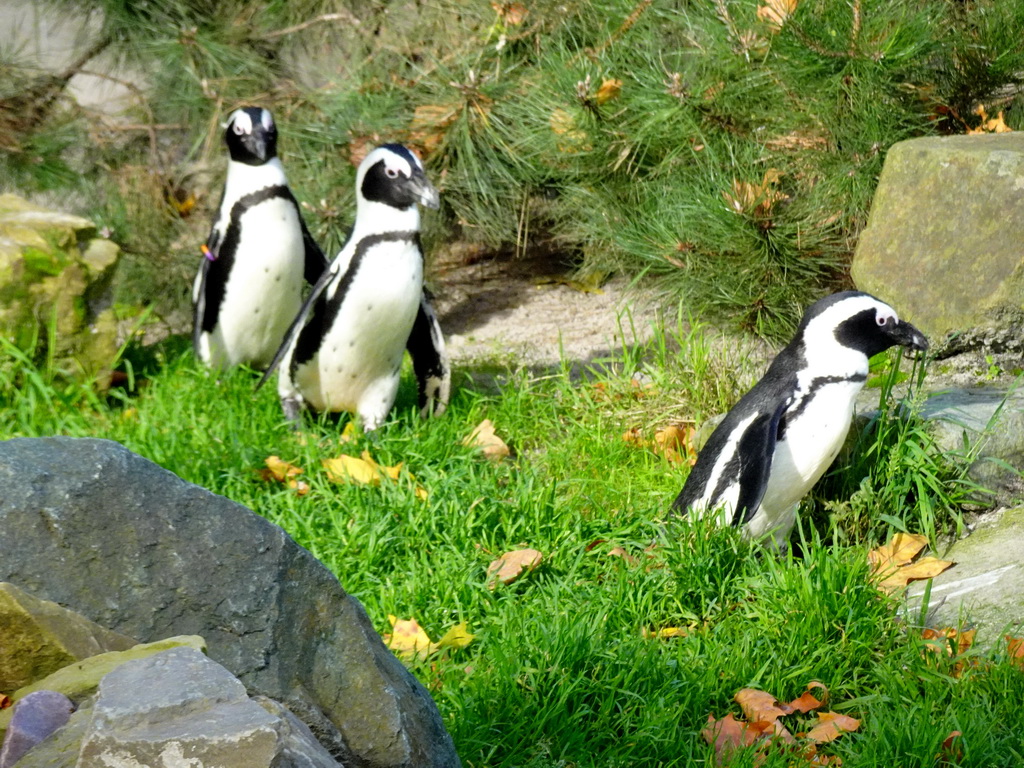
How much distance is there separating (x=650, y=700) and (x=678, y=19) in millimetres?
3207

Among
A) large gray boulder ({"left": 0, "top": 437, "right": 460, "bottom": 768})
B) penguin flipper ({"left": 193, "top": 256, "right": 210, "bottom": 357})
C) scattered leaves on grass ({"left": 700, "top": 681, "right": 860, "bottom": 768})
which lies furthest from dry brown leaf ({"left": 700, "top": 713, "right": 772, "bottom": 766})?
penguin flipper ({"left": 193, "top": 256, "right": 210, "bottom": 357})

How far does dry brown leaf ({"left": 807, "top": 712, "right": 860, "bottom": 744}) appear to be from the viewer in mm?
2676

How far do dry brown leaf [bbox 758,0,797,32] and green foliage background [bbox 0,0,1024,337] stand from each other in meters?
0.02

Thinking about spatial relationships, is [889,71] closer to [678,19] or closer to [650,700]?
[678,19]

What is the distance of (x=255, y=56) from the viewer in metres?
6.51

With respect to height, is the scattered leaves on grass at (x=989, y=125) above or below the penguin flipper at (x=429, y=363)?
above

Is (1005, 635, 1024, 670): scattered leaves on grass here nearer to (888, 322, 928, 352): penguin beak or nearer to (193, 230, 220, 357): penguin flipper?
Result: (888, 322, 928, 352): penguin beak

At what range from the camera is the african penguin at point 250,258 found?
16.9ft

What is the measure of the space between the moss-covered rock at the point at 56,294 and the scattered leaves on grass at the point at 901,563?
11.0 ft

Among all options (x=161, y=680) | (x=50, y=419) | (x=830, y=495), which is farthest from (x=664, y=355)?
(x=161, y=680)

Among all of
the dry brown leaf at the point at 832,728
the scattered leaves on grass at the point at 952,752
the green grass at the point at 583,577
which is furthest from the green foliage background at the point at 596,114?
the scattered leaves on grass at the point at 952,752

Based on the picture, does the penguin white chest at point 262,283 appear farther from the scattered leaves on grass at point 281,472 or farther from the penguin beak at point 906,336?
the penguin beak at point 906,336

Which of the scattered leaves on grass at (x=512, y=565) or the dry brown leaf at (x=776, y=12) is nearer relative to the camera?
the scattered leaves on grass at (x=512, y=565)

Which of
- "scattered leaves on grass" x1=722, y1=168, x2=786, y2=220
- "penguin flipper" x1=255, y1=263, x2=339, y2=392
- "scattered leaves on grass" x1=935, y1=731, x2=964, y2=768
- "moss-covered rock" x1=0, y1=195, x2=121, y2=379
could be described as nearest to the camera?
"scattered leaves on grass" x1=935, y1=731, x2=964, y2=768
